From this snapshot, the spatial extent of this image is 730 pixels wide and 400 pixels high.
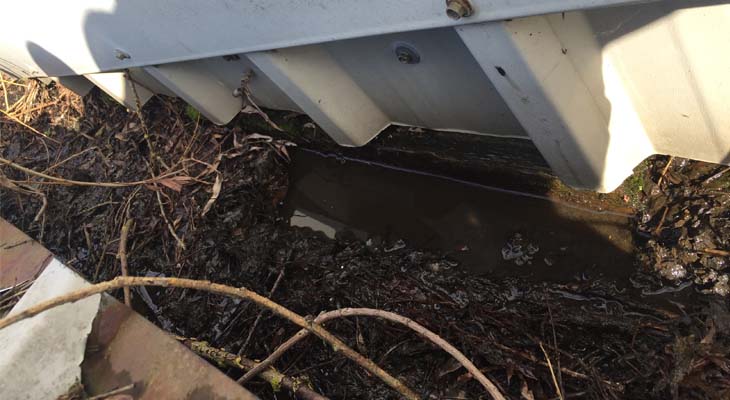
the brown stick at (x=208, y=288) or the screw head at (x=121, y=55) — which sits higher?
the screw head at (x=121, y=55)

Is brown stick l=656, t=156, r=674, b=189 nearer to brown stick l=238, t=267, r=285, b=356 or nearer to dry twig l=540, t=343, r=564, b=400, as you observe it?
dry twig l=540, t=343, r=564, b=400

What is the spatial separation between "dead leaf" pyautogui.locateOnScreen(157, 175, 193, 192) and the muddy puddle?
0.70m

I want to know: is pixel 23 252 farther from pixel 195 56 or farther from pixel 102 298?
pixel 195 56

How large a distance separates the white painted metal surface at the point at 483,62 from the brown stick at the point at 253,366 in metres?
1.21

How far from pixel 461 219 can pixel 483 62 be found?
4.08 feet

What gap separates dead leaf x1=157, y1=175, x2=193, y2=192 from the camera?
120 inches

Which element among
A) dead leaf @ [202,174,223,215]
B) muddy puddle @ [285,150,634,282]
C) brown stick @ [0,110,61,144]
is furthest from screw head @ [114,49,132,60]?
brown stick @ [0,110,61,144]

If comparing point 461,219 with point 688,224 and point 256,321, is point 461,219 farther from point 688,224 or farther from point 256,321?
point 256,321

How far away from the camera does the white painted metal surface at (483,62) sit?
1353 mm

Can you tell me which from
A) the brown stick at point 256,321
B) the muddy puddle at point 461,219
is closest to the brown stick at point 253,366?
the brown stick at point 256,321

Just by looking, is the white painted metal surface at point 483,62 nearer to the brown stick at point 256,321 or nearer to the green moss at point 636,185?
the green moss at point 636,185

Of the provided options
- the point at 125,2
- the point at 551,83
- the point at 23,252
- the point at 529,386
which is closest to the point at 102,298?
the point at 23,252

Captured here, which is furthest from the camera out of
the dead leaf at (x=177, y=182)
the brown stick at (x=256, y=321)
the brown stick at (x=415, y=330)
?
the dead leaf at (x=177, y=182)

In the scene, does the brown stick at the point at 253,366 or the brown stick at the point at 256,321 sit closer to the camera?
the brown stick at the point at 253,366
